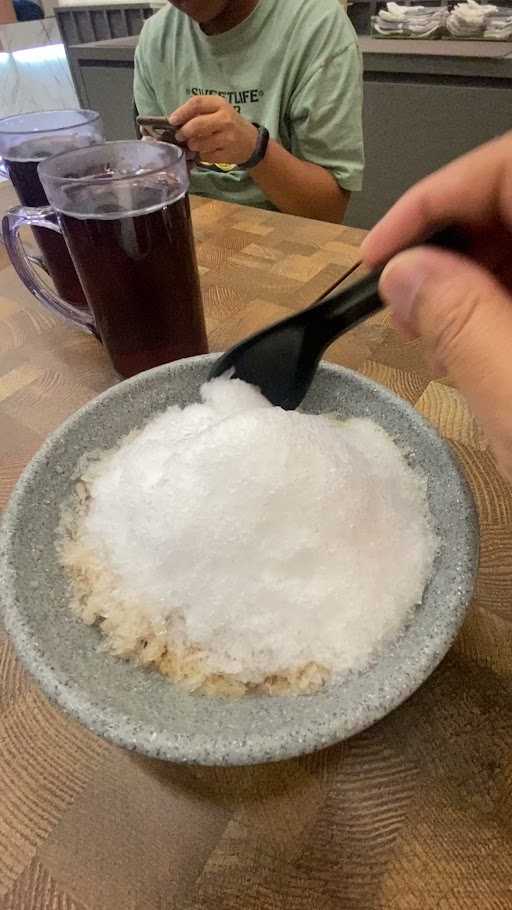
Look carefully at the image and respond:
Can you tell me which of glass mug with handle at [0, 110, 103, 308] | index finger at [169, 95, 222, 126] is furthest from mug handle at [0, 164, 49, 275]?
index finger at [169, 95, 222, 126]

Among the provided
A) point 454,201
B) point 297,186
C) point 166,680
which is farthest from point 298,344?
point 297,186

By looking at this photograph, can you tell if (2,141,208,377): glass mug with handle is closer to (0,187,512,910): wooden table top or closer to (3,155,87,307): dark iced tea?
(3,155,87,307): dark iced tea

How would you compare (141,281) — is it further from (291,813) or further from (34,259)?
(291,813)

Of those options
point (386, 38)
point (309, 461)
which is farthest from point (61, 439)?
point (386, 38)

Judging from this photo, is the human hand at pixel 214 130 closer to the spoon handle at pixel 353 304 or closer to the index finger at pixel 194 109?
the index finger at pixel 194 109

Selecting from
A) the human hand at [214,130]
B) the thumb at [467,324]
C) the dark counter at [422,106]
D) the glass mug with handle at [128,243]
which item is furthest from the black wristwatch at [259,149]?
the dark counter at [422,106]

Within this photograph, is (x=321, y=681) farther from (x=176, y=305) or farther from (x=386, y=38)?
(x=386, y=38)
